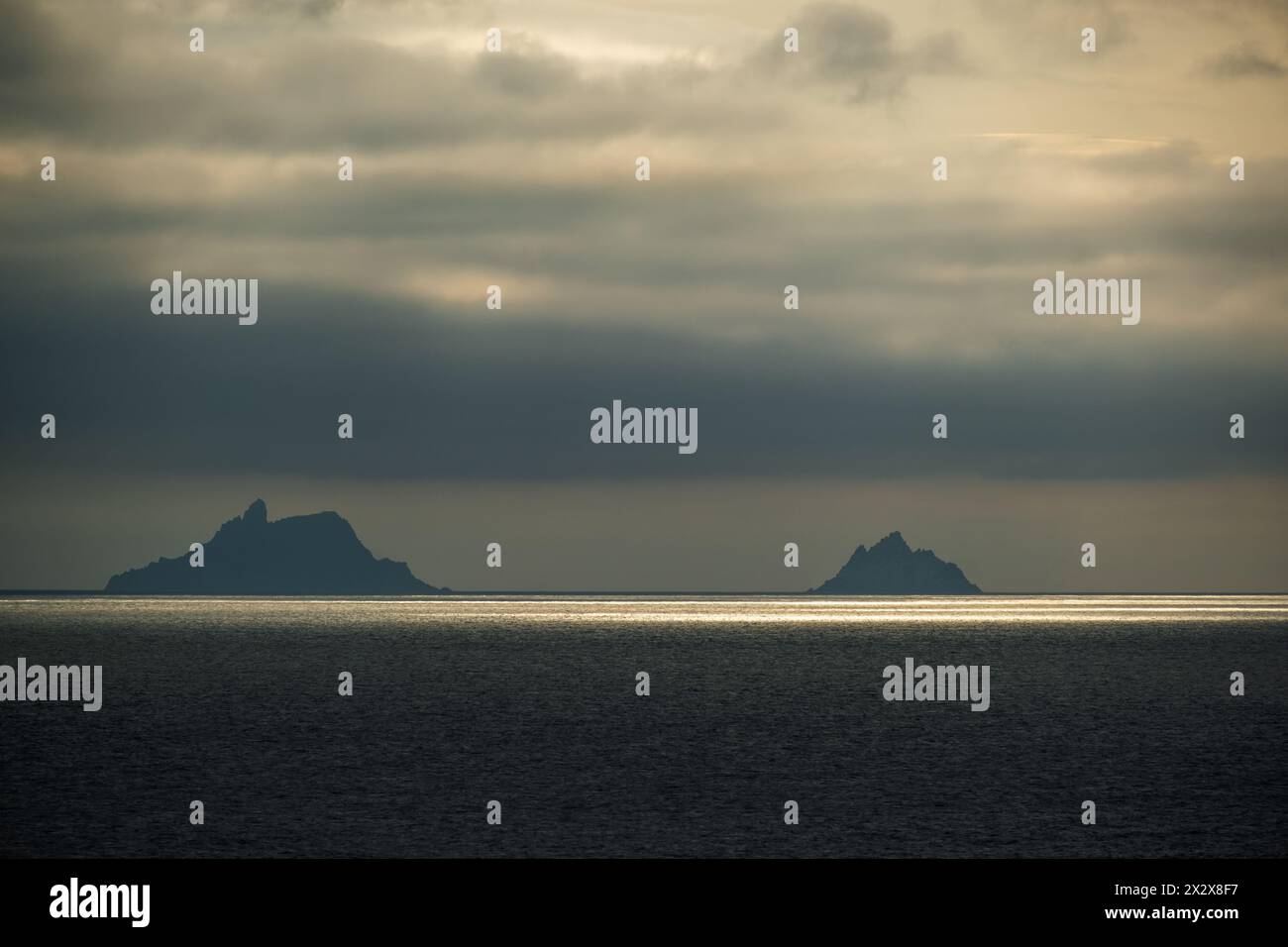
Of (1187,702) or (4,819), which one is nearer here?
(4,819)

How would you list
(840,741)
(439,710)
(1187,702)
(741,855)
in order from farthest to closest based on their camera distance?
(1187,702) → (439,710) → (840,741) → (741,855)

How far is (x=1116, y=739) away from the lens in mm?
107625

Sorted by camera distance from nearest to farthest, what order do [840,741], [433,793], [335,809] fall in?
[335,809], [433,793], [840,741]

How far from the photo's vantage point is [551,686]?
15500 cm

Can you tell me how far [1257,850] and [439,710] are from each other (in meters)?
81.2

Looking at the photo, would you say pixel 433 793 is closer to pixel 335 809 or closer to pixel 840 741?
pixel 335 809

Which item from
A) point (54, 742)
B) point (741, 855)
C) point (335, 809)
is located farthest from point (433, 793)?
point (54, 742)
